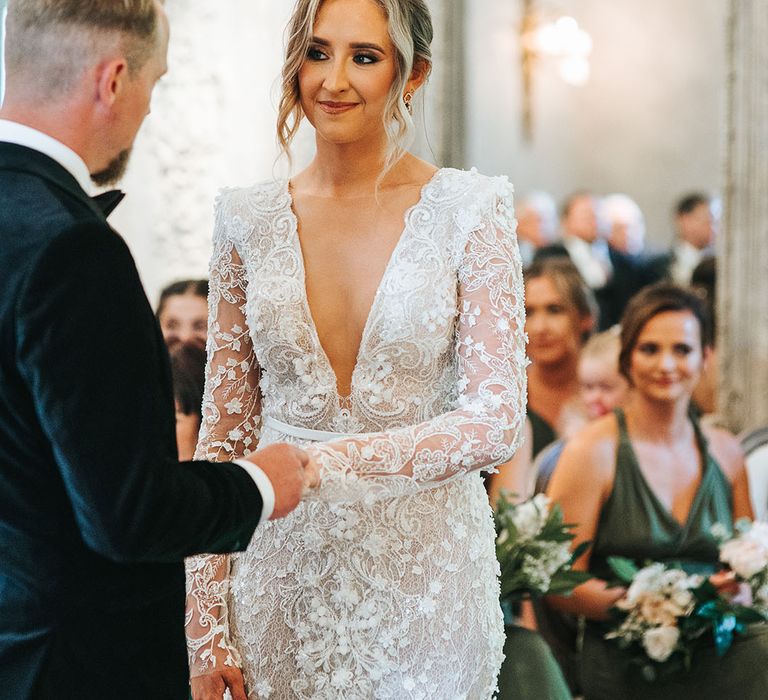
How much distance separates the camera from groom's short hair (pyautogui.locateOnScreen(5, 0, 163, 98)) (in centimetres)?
145

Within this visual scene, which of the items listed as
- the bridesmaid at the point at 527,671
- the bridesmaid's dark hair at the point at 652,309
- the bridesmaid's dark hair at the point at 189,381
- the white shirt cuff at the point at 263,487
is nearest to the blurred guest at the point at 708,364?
the bridesmaid's dark hair at the point at 652,309

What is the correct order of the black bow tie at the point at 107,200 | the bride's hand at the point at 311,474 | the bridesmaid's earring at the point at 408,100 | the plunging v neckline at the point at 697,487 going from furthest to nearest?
the plunging v neckline at the point at 697,487 < the bridesmaid's earring at the point at 408,100 < the bride's hand at the point at 311,474 < the black bow tie at the point at 107,200

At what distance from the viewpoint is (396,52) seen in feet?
6.50

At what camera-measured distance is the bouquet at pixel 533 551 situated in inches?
123

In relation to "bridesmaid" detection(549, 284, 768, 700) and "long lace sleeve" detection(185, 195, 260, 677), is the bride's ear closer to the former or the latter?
"long lace sleeve" detection(185, 195, 260, 677)

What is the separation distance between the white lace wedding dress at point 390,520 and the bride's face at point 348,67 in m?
0.19

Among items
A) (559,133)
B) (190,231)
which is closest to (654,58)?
(559,133)

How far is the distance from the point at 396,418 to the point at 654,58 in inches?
453

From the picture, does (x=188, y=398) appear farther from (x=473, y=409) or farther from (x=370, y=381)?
(x=473, y=409)

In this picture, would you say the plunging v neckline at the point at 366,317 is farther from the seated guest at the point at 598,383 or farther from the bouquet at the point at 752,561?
the seated guest at the point at 598,383

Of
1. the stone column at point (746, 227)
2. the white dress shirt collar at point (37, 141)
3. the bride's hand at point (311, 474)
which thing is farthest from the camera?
the stone column at point (746, 227)

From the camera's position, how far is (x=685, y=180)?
488 inches

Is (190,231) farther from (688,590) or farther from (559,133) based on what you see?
(559,133)

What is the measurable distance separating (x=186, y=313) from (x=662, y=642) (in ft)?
5.71
